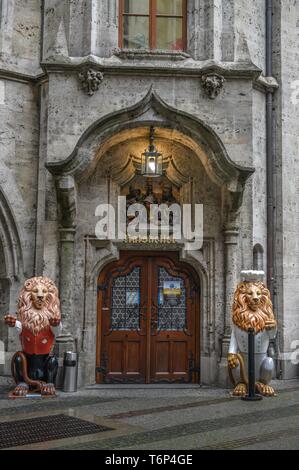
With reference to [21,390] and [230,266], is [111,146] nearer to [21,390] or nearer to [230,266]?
[230,266]

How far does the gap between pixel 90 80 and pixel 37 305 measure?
3837 mm

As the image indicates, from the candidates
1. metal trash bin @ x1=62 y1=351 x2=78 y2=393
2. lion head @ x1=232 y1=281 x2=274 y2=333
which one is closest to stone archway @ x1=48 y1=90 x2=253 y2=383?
metal trash bin @ x1=62 y1=351 x2=78 y2=393

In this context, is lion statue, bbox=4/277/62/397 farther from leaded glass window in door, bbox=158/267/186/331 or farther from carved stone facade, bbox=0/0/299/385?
leaded glass window in door, bbox=158/267/186/331

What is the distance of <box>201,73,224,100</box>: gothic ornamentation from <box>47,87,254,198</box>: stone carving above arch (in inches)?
29.5

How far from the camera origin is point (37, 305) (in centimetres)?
936

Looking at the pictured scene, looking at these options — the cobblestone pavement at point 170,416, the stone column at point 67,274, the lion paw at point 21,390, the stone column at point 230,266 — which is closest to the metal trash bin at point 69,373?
the cobblestone pavement at point 170,416

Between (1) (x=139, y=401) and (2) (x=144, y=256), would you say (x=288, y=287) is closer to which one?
(2) (x=144, y=256)

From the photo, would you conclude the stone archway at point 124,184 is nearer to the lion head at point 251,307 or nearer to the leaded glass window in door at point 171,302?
the leaded glass window in door at point 171,302

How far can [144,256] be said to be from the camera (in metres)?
10.9

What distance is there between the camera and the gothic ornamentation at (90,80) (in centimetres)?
1014

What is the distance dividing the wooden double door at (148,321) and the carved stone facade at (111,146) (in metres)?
0.26

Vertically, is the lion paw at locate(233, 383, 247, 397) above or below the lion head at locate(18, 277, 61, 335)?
below

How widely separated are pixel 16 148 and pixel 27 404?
4709 mm

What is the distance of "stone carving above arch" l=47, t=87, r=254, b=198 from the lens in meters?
9.78
